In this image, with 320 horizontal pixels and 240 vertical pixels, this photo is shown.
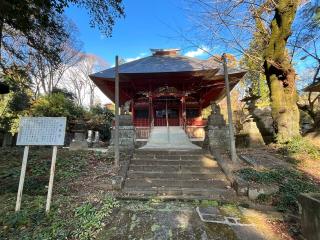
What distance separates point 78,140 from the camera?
11852 mm

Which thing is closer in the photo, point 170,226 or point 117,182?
point 170,226

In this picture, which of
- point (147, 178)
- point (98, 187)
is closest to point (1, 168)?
point (98, 187)

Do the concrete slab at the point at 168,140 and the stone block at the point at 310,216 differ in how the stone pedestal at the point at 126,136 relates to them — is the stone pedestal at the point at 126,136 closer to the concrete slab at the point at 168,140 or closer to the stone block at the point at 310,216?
the concrete slab at the point at 168,140

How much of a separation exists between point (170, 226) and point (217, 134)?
19.3 ft

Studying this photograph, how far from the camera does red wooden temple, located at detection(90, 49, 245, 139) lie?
521 inches

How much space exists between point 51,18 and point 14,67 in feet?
10.1

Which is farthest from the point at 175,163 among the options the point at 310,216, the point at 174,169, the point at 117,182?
the point at 310,216

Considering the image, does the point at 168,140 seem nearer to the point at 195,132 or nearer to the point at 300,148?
the point at 195,132

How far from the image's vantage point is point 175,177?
7047mm

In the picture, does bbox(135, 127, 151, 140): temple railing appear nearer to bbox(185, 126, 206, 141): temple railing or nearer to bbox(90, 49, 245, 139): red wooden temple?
bbox(90, 49, 245, 139): red wooden temple

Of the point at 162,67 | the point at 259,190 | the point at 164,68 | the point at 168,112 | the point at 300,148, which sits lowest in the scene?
the point at 259,190

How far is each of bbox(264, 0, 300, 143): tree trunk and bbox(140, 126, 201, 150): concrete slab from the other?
127 inches

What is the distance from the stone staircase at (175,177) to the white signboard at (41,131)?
6.43ft

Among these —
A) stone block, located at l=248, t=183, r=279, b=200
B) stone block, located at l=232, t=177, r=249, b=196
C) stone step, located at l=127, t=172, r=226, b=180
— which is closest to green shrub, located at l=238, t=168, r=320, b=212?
stone block, located at l=248, t=183, r=279, b=200
